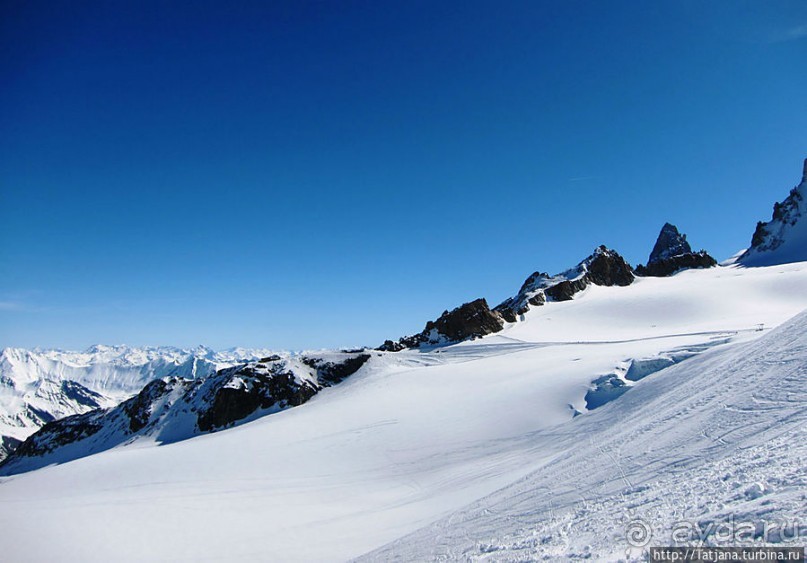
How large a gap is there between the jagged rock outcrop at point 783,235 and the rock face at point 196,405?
426ft

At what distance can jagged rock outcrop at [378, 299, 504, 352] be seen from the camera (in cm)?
6525

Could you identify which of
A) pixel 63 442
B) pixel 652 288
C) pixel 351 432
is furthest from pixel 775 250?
pixel 63 442

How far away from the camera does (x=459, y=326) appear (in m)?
66.2

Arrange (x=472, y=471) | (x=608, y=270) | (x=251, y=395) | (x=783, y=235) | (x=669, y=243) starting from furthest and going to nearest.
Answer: (x=669, y=243)
(x=783, y=235)
(x=608, y=270)
(x=251, y=395)
(x=472, y=471)

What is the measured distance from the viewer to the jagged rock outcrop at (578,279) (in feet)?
286

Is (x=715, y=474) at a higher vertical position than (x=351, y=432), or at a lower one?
higher

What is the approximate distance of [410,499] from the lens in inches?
806

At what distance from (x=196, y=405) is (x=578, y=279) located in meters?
80.1

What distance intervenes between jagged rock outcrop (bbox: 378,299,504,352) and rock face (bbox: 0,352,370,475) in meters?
13.2

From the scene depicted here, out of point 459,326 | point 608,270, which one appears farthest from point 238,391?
point 608,270

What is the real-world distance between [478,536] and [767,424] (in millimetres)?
7679

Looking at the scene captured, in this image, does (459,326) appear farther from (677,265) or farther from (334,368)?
(677,265)

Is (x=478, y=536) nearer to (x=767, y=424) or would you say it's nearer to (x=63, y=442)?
(x=767, y=424)

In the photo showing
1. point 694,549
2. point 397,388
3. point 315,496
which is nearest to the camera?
point 694,549
